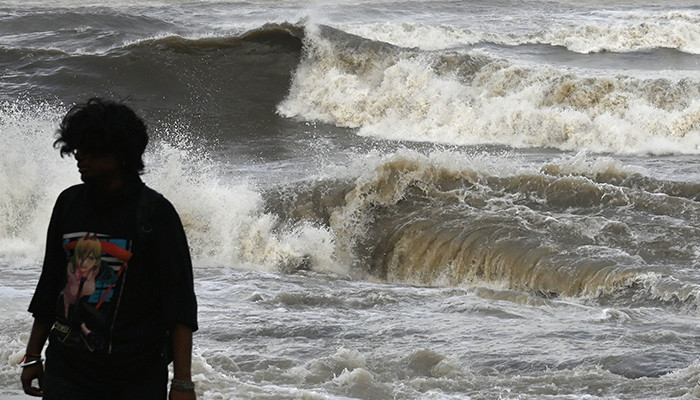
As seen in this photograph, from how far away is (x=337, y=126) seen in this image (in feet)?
59.5

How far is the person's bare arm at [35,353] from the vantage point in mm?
3271

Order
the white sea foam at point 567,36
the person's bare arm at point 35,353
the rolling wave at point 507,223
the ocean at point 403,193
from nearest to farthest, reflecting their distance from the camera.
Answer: the person's bare arm at point 35,353 → the ocean at point 403,193 → the rolling wave at point 507,223 → the white sea foam at point 567,36

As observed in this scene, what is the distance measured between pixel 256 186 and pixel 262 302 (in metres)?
4.58

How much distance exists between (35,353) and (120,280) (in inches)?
17.8

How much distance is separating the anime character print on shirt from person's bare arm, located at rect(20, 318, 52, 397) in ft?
0.73

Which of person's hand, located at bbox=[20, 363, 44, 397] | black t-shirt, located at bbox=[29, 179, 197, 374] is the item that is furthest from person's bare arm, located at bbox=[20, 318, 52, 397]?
black t-shirt, located at bbox=[29, 179, 197, 374]

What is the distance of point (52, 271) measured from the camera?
3.21 m

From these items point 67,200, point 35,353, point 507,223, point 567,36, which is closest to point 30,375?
point 35,353

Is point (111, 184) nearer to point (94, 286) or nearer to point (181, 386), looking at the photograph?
point (94, 286)

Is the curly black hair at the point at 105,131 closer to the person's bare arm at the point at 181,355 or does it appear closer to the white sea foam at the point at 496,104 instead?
the person's bare arm at the point at 181,355

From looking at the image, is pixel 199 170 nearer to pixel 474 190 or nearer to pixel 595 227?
pixel 474 190

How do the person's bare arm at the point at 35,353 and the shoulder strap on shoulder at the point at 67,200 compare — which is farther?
the person's bare arm at the point at 35,353

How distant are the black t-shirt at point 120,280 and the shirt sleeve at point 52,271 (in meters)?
0.02

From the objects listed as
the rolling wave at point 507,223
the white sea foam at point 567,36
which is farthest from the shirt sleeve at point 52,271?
the white sea foam at point 567,36
